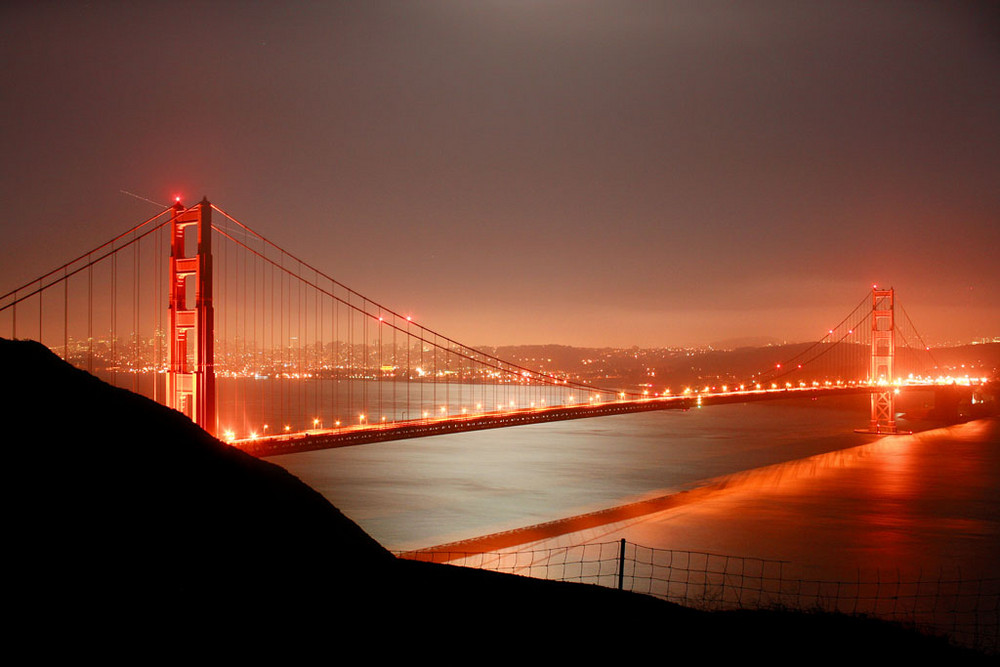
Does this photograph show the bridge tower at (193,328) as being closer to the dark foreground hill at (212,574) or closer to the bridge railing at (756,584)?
the bridge railing at (756,584)

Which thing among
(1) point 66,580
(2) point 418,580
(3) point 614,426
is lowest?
(3) point 614,426

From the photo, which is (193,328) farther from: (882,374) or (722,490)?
(882,374)

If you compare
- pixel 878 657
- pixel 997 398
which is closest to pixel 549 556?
pixel 878 657

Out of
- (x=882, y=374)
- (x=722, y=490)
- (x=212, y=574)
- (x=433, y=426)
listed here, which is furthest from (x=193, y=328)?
(x=882, y=374)

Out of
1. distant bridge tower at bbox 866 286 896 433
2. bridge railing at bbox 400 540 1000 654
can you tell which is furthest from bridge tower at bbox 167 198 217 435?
distant bridge tower at bbox 866 286 896 433

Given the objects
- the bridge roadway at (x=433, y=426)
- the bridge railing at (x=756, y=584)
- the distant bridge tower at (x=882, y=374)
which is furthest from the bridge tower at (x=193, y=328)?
the distant bridge tower at (x=882, y=374)

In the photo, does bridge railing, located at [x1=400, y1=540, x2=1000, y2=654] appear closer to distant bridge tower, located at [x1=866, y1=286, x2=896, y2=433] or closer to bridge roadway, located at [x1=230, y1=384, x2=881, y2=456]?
bridge roadway, located at [x1=230, y1=384, x2=881, y2=456]

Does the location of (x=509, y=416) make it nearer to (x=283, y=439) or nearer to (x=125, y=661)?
(x=283, y=439)
